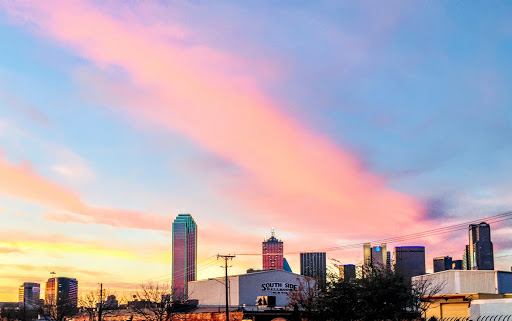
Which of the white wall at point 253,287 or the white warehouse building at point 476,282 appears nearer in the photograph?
the white warehouse building at point 476,282

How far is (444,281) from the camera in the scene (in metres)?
64.5

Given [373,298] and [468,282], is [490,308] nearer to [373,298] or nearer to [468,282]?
[373,298]

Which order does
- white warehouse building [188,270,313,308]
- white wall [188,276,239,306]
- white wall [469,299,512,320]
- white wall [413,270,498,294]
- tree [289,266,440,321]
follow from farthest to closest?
white wall [188,276,239,306] → white warehouse building [188,270,313,308] → white wall [413,270,498,294] → tree [289,266,440,321] → white wall [469,299,512,320]

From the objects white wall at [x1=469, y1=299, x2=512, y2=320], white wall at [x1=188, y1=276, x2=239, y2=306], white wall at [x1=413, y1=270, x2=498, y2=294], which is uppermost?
white wall at [x1=413, y1=270, x2=498, y2=294]

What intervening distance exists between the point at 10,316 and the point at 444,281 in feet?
471

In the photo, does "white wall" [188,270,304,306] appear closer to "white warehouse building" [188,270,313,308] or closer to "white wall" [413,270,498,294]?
"white warehouse building" [188,270,313,308]

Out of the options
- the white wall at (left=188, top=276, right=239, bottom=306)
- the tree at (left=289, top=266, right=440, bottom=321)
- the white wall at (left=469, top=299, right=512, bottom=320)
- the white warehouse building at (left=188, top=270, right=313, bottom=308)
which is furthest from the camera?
the white wall at (left=188, top=276, right=239, bottom=306)

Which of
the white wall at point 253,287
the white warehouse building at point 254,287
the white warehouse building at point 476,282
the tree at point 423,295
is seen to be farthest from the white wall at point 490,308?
the white wall at point 253,287

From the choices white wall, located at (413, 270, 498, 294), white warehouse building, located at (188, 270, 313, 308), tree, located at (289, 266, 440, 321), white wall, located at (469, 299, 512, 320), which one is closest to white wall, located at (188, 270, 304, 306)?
white warehouse building, located at (188, 270, 313, 308)

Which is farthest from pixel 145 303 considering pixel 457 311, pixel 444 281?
pixel 457 311

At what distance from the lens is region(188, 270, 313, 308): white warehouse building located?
366 feet

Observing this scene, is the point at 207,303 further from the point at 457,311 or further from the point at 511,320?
the point at 511,320

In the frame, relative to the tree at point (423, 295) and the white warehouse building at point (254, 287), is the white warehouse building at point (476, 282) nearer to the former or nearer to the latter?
the tree at point (423, 295)

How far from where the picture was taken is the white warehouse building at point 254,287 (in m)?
112
